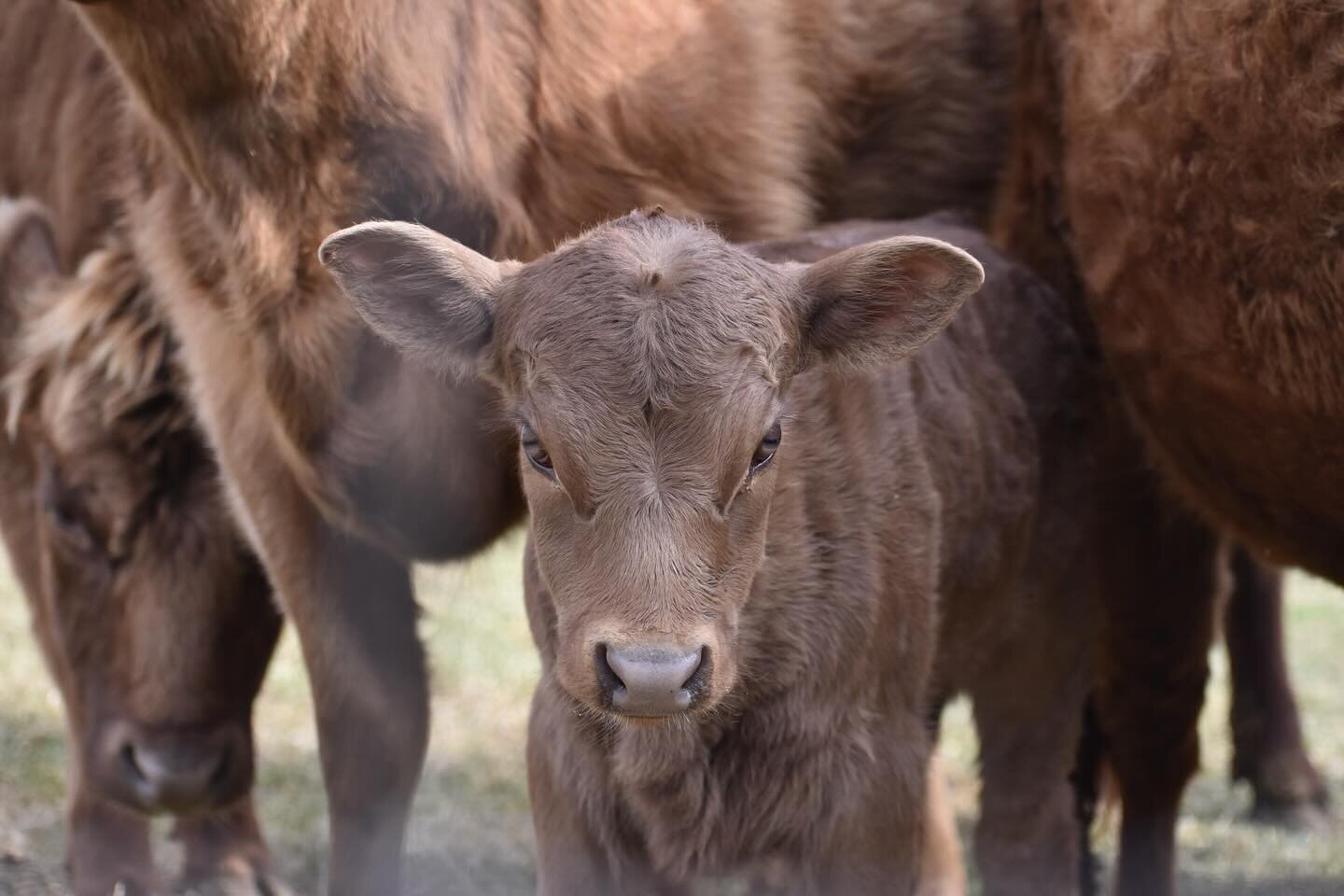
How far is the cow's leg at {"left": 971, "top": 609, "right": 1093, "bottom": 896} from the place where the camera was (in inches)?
160

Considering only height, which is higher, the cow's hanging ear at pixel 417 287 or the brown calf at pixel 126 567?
the cow's hanging ear at pixel 417 287

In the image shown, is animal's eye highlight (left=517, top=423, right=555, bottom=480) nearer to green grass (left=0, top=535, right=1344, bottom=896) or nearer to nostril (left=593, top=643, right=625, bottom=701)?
nostril (left=593, top=643, right=625, bottom=701)

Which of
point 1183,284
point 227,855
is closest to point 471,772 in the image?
point 227,855

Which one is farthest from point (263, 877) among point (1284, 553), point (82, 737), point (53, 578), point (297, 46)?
point (1284, 553)

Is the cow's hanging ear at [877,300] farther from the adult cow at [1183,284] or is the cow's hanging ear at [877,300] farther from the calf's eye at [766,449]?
the adult cow at [1183,284]

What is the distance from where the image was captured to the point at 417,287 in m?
3.05

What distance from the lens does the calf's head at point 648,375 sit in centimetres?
270

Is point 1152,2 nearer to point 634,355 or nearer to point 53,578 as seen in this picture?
point 634,355

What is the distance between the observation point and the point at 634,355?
2.81m

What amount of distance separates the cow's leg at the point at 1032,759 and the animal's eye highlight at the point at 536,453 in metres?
1.53

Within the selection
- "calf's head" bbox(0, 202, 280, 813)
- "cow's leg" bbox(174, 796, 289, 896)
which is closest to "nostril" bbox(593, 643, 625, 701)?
"calf's head" bbox(0, 202, 280, 813)

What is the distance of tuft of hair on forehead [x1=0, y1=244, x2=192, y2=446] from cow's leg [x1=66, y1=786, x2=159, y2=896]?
94 centimetres

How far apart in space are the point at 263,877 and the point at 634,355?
2542mm

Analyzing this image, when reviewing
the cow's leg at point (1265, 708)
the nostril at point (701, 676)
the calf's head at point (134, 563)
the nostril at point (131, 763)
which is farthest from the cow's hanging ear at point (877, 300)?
the cow's leg at point (1265, 708)
